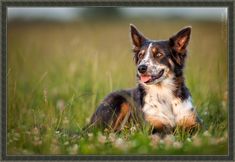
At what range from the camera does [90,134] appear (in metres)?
12.9

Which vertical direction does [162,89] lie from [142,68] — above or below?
below

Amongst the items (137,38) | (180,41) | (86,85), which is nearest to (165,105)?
(180,41)

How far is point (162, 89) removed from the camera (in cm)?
1333

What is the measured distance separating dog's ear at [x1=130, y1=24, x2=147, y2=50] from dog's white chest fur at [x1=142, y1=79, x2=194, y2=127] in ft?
2.31

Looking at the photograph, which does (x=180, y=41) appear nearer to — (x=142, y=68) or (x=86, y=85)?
(x=142, y=68)

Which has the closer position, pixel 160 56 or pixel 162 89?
pixel 160 56

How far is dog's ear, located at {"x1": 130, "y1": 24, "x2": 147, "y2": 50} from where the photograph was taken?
13414 millimetres

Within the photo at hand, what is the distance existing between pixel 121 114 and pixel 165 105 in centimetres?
76

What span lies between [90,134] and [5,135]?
51.9 inches

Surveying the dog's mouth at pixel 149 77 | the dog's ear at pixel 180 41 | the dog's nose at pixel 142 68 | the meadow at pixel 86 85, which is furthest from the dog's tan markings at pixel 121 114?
the dog's ear at pixel 180 41

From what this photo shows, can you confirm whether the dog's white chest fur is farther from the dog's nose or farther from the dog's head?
the dog's nose

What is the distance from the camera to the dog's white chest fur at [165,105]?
13266mm

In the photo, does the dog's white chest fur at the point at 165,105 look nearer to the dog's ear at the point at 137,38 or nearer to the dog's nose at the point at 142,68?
the dog's nose at the point at 142,68

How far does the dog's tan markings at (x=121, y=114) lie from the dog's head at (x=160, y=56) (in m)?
0.60
